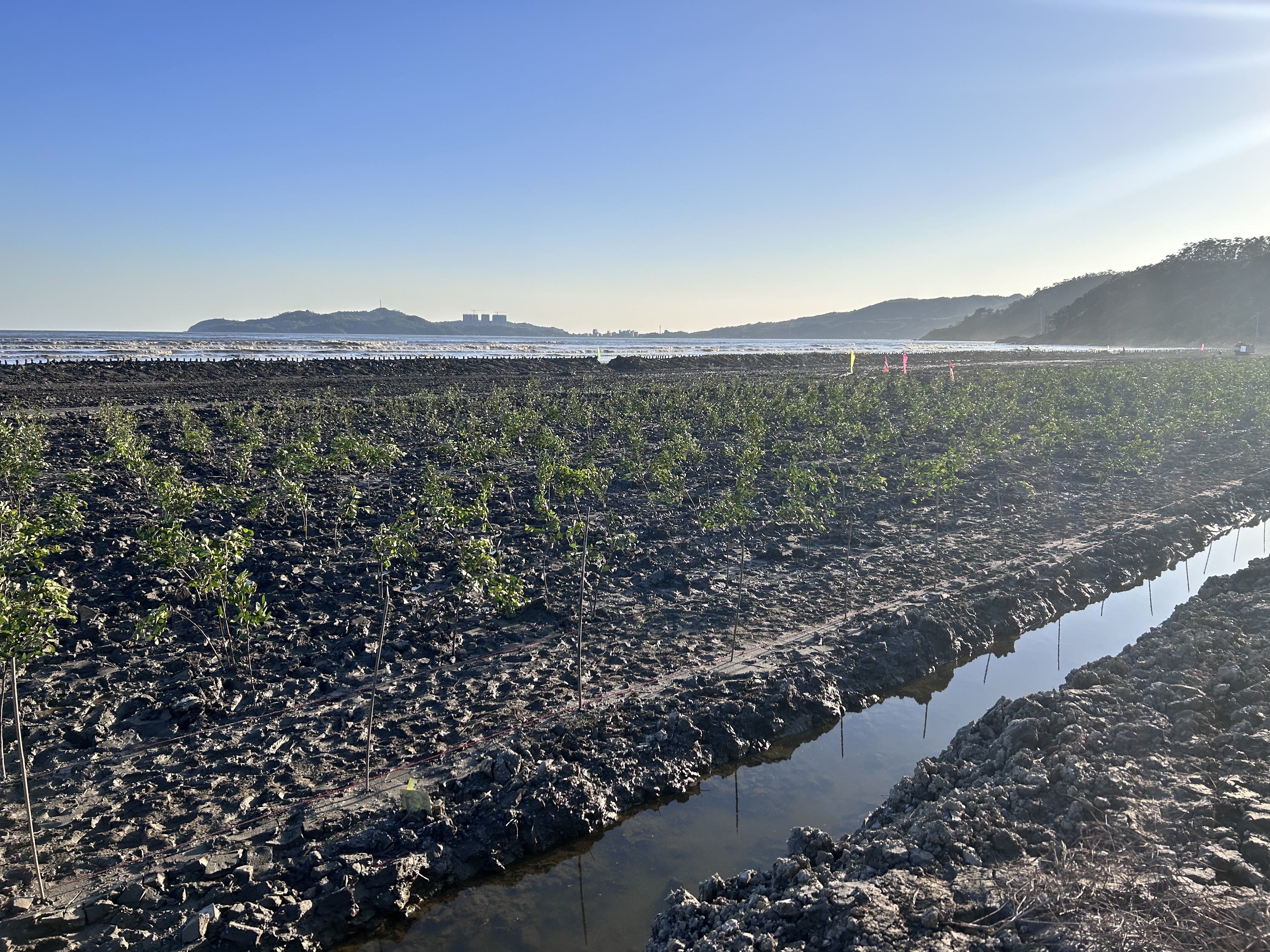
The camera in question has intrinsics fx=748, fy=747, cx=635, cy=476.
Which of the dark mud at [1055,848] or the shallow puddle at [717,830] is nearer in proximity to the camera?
the dark mud at [1055,848]

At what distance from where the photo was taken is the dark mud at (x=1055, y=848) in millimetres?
4355

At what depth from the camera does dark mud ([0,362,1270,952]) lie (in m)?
5.59

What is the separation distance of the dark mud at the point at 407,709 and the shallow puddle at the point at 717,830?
8.2 inches

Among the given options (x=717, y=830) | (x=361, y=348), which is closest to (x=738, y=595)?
(x=717, y=830)

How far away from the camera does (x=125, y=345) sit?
79562 mm

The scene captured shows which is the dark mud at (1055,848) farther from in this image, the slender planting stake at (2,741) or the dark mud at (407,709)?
the slender planting stake at (2,741)

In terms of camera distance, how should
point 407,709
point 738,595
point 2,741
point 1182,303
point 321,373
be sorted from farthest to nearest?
point 1182,303 → point 321,373 → point 738,595 → point 407,709 → point 2,741

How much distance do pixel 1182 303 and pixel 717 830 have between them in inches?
5693

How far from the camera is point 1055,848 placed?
5168 mm

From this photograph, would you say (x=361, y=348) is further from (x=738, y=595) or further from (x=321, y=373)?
(x=738, y=595)

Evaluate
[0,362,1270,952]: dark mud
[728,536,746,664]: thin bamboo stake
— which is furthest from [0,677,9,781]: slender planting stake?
[728,536,746,664]: thin bamboo stake

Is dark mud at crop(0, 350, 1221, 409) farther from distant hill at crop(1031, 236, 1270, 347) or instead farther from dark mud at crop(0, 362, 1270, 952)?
distant hill at crop(1031, 236, 1270, 347)

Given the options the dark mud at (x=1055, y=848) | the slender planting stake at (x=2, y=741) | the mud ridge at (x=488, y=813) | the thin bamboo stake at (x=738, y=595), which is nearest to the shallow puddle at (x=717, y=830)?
the mud ridge at (x=488, y=813)

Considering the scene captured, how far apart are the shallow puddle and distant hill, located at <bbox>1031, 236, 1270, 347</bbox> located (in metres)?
118
